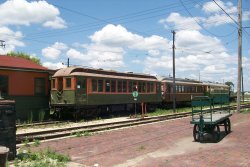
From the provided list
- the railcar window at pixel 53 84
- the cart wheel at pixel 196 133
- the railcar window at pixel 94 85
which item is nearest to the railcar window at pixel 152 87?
the railcar window at pixel 94 85

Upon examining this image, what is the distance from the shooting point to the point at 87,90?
23062mm

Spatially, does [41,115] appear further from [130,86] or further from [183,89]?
[183,89]

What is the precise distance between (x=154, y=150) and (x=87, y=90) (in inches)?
501

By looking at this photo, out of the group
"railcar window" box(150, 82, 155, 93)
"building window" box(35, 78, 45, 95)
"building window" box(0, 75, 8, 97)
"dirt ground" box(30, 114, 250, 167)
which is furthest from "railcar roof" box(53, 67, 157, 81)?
"dirt ground" box(30, 114, 250, 167)

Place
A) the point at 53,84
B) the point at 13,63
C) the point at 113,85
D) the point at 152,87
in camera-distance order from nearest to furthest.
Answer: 1. the point at 13,63
2. the point at 53,84
3. the point at 113,85
4. the point at 152,87

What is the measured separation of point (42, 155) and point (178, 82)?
96.6 feet

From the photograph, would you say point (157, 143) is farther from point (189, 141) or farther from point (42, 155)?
point (42, 155)

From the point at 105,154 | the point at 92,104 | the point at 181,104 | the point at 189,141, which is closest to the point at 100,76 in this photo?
the point at 92,104

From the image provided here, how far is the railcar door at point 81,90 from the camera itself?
22.5 meters

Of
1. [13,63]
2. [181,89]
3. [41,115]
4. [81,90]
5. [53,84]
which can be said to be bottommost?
[41,115]

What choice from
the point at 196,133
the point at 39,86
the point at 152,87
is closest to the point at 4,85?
the point at 39,86

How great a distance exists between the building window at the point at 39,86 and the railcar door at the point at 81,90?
2.92m

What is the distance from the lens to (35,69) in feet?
74.5

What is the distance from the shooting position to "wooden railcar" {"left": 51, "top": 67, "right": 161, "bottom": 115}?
22531 mm
